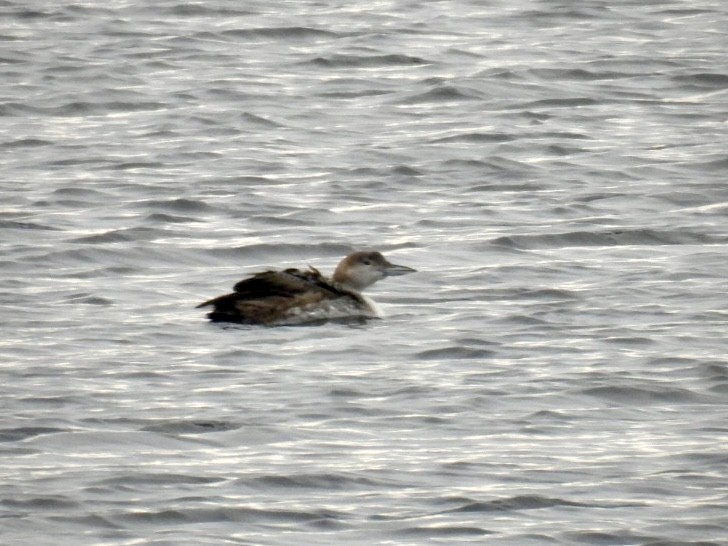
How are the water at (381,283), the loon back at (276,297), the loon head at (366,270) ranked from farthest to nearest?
the loon head at (366,270) → the loon back at (276,297) → the water at (381,283)

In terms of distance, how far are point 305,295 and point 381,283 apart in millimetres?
1633

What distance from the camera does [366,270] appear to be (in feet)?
43.9

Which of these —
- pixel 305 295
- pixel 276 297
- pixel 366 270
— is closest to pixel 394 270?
pixel 366 270

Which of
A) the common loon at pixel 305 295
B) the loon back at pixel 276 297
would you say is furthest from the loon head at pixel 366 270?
the loon back at pixel 276 297

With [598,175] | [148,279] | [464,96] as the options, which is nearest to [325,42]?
[464,96]

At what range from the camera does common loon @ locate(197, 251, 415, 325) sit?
41.0 ft

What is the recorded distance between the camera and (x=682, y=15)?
25.6 m

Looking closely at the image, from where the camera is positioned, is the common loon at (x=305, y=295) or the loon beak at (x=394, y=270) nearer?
the common loon at (x=305, y=295)

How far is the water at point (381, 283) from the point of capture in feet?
28.7

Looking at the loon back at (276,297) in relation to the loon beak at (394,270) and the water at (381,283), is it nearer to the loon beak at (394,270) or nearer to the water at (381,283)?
the water at (381,283)

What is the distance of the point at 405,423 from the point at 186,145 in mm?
9678

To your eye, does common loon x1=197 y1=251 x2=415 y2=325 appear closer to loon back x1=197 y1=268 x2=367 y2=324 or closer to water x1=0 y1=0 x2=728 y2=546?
loon back x1=197 y1=268 x2=367 y2=324

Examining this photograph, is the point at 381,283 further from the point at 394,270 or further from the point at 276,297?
the point at 276,297

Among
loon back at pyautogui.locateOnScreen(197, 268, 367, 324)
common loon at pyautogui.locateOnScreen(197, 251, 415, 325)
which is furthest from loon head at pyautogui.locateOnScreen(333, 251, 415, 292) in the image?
loon back at pyautogui.locateOnScreen(197, 268, 367, 324)
